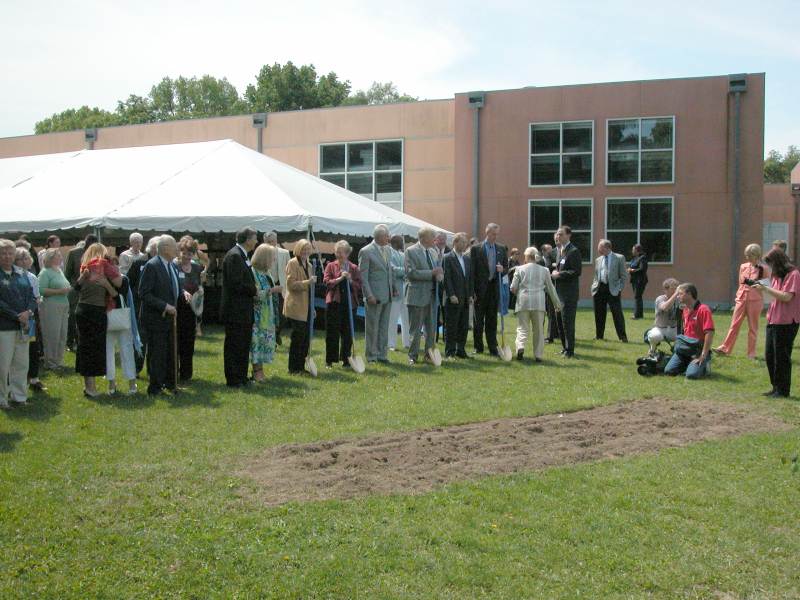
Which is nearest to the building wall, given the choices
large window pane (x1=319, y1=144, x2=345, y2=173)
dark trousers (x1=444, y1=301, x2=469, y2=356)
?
large window pane (x1=319, y1=144, x2=345, y2=173)

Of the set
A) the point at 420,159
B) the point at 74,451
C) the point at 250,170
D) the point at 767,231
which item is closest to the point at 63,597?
the point at 74,451

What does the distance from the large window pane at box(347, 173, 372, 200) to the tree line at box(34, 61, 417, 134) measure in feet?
137

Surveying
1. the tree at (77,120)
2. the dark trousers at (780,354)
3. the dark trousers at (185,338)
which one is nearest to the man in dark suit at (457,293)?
the dark trousers at (185,338)

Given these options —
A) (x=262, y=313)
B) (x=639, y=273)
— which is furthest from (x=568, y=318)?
(x=639, y=273)

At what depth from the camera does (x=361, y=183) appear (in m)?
30.7

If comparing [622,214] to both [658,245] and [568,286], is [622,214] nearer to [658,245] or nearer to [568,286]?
[658,245]

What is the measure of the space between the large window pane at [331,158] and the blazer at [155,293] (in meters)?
22.3

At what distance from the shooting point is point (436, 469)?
6266mm

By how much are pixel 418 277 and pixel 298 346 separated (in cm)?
210

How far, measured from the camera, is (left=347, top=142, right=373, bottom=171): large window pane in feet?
99.9

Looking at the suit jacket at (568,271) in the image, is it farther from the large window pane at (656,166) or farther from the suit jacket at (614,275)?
the large window pane at (656,166)

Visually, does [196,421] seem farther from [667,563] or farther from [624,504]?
[667,563]

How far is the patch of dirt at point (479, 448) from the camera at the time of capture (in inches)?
233

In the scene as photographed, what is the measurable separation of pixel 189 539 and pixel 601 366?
8035mm
